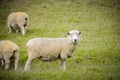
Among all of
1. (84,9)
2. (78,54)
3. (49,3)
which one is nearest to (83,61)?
(78,54)

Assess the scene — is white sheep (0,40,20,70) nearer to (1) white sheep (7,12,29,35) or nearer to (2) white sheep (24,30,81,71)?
(2) white sheep (24,30,81,71)

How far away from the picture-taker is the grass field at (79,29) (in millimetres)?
11328

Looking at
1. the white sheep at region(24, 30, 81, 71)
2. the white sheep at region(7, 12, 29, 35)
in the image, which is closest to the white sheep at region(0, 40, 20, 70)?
the white sheep at region(24, 30, 81, 71)

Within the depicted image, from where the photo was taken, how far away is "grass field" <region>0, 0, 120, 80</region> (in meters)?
11.3

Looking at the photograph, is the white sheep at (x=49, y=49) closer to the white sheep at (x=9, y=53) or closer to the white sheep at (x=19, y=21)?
the white sheep at (x=9, y=53)

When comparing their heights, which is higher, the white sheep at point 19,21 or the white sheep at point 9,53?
the white sheep at point 19,21

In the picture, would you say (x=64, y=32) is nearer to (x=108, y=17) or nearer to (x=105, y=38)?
(x=105, y=38)

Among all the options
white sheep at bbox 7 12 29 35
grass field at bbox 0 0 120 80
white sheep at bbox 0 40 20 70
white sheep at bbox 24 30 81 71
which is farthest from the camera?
white sheep at bbox 7 12 29 35

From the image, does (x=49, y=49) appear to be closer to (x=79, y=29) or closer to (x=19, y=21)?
(x=19, y=21)

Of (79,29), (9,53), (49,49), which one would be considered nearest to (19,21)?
(79,29)

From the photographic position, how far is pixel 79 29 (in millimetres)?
21938

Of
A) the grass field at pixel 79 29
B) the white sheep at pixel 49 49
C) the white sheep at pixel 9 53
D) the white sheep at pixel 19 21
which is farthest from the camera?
the white sheep at pixel 19 21

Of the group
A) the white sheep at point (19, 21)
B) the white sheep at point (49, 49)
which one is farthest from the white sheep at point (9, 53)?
the white sheep at point (19, 21)

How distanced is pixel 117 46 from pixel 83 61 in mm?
3023
